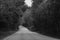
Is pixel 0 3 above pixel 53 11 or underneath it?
underneath

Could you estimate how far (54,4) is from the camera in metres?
24.5

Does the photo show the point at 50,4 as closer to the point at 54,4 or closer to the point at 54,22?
the point at 54,4

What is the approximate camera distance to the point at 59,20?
85.5 feet

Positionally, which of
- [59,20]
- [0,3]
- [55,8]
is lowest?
[0,3]

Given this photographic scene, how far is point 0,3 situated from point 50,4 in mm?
11945

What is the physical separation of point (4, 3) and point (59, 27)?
1402 centimetres

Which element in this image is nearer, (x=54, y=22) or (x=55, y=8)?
(x=55, y=8)

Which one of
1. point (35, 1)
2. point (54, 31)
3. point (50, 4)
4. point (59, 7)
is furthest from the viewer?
point (35, 1)

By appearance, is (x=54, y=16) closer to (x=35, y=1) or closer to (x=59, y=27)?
(x=59, y=27)

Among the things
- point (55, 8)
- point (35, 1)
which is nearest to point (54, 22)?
point (55, 8)

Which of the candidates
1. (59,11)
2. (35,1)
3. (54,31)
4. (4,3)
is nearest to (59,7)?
(59,11)

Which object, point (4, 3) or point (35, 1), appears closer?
point (4, 3)

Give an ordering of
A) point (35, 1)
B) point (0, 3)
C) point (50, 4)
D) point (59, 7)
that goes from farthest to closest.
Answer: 1. point (35, 1)
2. point (50, 4)
3. point (59, 7)
4. point (0, 3)

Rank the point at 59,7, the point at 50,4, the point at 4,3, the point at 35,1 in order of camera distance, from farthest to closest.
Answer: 1. the point at 35,1
2. the point at 50,4
3. the point at 59,7
4. the point at 4,3
